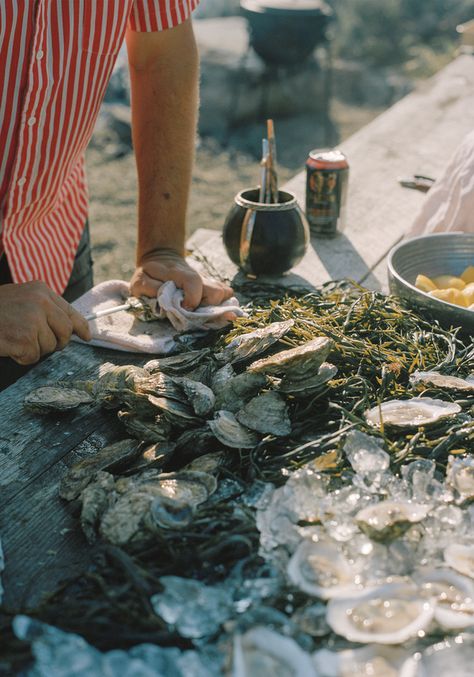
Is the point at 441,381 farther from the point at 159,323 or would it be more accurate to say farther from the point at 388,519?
the point at 159,323

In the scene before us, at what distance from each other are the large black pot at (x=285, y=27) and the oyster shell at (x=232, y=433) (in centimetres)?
637

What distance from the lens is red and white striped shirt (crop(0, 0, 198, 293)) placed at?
180 centimetres

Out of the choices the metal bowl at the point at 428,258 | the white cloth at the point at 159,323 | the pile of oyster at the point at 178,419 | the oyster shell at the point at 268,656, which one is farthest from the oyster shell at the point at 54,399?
the metal bowl at the point at 428,258

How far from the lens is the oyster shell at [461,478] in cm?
115

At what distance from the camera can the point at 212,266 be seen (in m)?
2.24

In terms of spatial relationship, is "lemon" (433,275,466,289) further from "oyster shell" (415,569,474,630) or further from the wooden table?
"oyster shell" (415,569,474,630)

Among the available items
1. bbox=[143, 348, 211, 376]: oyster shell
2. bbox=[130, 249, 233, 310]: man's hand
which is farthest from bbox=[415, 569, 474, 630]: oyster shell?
bbox=[130, 249, 233, 310]: man's hand

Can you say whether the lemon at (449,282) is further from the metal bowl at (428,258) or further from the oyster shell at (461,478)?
the oyster shell at (461,478)

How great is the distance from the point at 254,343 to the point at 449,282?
2.23 feet

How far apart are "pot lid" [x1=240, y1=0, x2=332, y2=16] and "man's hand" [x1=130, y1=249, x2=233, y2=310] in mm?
5585

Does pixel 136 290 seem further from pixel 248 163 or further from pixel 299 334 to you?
pixel 248 163

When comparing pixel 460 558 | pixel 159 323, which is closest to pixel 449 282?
pixel 159 323

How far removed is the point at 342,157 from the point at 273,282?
0.57 m

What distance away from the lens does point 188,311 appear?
1827 millimetres
